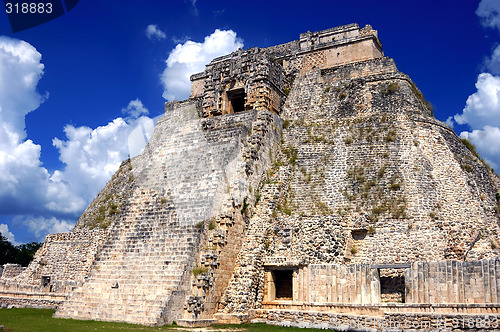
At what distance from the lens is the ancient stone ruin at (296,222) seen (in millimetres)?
14297

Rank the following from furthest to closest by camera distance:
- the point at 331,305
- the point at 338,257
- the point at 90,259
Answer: the point at 90,259 < the point at 338,257 < the point at 331,305

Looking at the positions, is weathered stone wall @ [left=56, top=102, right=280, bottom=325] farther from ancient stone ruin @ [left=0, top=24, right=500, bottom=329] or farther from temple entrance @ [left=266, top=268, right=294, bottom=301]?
temple entrance @ [left=266, top=268, right=294, bottom=301]

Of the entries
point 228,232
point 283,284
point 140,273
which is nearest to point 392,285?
point 283,284

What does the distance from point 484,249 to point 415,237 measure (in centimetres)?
231

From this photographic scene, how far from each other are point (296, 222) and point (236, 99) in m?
9.47

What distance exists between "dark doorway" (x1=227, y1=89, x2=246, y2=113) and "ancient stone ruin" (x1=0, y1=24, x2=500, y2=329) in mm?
159

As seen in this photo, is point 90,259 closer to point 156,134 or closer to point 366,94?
point 156,134

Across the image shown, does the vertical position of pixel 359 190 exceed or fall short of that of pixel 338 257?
it exceeds it

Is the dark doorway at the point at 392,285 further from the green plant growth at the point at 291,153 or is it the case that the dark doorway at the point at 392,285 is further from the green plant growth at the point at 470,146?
the green plant growth at the point at 470,146

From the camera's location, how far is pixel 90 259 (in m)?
22.0

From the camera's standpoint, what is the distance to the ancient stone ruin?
14.3 m

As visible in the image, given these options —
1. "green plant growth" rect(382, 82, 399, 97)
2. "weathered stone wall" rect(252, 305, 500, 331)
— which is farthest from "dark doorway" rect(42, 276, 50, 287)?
"green plant growth" rect(382, 82, 399, 97)

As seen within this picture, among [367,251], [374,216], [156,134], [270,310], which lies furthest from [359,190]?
[156,134]

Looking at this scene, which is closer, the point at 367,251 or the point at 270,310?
the point at 270,310
